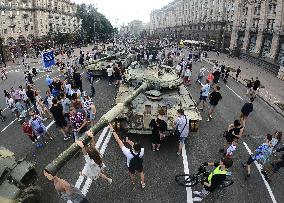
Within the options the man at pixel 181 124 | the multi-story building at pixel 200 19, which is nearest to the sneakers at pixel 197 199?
the man at pixel 181 124

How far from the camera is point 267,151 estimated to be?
360 inches

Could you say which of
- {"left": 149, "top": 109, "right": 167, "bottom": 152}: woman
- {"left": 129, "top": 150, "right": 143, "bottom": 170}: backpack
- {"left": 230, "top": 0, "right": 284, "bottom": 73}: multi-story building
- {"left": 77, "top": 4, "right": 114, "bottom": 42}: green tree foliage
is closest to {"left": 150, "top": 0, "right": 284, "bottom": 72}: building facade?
{"left": 230, "top": 0, "right": 284, "bottom": 73}: multi-story building

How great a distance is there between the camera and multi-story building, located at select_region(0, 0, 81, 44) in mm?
57781

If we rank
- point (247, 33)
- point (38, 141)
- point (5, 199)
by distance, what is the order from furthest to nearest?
point (247, 33) < point (38, 141) < point (5, 199)

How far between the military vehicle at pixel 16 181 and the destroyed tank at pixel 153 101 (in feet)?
13.0

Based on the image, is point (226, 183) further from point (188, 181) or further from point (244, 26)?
point (244, 26)

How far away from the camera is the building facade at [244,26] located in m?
37.1

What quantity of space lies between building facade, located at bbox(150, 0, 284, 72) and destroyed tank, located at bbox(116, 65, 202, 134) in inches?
958

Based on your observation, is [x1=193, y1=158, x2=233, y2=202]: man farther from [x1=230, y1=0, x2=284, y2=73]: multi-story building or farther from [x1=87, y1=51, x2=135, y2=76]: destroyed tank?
[x1=230, y1=0, x2=284, y2=73]: multi-story building

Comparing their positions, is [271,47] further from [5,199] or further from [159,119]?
[5,199]

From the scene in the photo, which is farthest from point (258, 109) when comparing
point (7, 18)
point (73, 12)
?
point (73, 12)

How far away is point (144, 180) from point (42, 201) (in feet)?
10.5

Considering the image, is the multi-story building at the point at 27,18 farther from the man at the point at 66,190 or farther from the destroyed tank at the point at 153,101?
the man at the point at 66,190

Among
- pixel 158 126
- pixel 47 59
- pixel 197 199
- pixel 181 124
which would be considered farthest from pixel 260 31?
pixel 197 199
